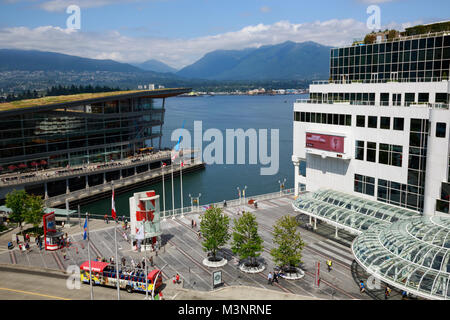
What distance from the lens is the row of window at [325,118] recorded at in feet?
156

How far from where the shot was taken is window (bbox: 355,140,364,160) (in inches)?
1800

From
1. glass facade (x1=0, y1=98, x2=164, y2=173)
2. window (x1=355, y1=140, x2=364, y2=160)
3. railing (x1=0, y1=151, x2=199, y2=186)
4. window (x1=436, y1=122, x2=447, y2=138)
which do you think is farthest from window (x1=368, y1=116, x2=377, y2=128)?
glass facade (x1=0, y1=98, x2=164, y2=173)

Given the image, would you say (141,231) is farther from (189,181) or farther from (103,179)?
(189,181)

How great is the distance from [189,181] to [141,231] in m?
52.3

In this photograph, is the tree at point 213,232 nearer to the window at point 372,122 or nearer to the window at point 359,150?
the window at point 359,150

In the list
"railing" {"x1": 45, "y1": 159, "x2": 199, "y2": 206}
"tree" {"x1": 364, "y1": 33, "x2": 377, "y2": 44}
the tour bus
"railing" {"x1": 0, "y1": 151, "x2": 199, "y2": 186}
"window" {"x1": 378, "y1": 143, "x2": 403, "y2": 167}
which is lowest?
"railing" {"x1": 45, "y1": 159, "x2": 199, "y2": 206}

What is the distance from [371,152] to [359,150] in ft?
6.07

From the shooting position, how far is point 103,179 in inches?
3280

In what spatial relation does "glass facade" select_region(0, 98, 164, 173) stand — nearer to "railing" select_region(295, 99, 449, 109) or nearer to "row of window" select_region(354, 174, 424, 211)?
"railing" select_region(295, 99, 449, 109)

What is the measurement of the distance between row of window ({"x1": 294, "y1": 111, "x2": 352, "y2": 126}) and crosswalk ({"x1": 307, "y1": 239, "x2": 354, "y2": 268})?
15225mm

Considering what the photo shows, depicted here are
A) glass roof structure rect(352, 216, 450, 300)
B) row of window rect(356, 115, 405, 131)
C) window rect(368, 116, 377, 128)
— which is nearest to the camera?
glass roof structure rect(352, 216, 450, 300)

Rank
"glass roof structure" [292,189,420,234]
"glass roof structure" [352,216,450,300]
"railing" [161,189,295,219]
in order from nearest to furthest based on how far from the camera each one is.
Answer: "glass roof structure" [352,216,450,300], "glass roof structure" [292,189,420,234], "railing" [161,189,295,219]

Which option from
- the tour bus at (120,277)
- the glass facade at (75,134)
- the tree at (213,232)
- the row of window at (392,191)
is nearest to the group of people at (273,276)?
the tree at (213,232)

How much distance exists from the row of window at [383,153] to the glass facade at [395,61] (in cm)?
990
